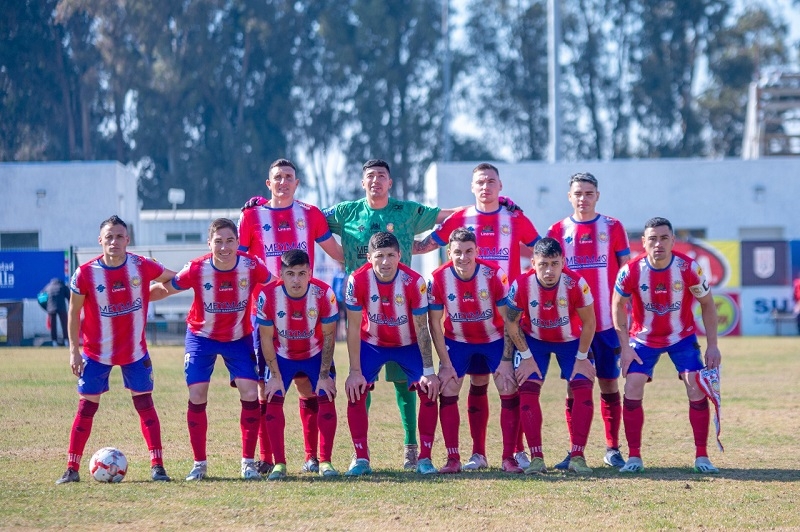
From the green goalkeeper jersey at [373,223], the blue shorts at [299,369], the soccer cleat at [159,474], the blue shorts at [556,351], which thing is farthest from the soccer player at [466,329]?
the soccer cleat at [159,474]

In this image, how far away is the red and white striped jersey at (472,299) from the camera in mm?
7977

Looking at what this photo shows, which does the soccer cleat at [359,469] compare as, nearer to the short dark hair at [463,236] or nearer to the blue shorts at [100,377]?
the blue shorts at [100,377]

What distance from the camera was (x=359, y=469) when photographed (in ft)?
25.4

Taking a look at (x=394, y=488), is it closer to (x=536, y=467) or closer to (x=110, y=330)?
(x=536, y=467)

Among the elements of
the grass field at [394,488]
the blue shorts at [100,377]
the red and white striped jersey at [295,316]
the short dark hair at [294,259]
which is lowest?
the grass field at [394,488]

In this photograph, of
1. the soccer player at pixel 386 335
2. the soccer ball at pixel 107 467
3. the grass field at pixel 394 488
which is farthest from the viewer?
the soccer player at pixel 386 335

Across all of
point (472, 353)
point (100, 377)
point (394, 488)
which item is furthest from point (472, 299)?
point (100, 377)

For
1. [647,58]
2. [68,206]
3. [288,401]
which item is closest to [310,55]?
[647,58]

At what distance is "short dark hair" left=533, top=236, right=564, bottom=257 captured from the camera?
25.4 ft

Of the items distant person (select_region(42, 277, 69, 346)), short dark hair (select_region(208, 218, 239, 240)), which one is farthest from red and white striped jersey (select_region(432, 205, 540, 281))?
distant person (select_region(42, 277, 69, 346))

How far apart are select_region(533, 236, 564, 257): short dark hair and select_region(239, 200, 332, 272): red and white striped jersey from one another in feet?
6.01

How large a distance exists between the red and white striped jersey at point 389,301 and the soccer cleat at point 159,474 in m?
1.77

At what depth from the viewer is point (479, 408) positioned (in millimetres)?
8047

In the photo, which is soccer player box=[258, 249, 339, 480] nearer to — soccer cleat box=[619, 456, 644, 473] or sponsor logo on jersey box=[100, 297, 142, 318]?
sponsor logo on jersey box=[100, 297, 142, 318]
